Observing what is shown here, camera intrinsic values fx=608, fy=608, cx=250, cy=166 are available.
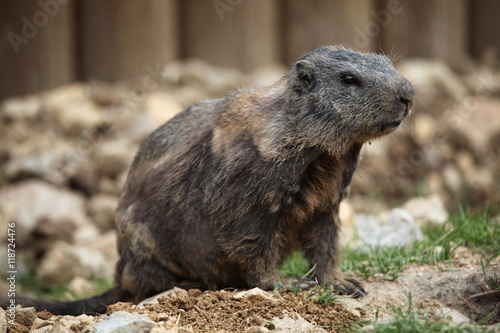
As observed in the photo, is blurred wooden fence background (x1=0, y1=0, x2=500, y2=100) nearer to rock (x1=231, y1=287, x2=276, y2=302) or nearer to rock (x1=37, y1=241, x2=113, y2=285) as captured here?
rock (x1=37, y1=241, x2=113, y2=285)

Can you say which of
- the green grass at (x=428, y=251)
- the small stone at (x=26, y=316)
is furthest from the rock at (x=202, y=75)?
the small stone at (x=26, y=316)

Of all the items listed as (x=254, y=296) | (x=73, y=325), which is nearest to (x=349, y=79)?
(x=254, y=296)

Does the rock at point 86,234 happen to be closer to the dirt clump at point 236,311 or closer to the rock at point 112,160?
the rock at point 112,160

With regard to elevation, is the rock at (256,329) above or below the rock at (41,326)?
above

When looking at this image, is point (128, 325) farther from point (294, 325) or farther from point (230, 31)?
Result: point (230, 31)

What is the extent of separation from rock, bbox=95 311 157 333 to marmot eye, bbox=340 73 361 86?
228 cm

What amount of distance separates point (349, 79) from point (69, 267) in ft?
18.4

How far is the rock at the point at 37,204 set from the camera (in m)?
9.38

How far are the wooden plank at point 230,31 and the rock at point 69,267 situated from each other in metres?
4.20

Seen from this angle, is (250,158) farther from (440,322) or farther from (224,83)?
(224,83)

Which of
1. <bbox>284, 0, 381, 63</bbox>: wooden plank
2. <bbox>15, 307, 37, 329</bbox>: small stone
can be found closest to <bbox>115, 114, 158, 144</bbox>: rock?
<bbox>284, 0, 381, 63</bbox>: wooden plank

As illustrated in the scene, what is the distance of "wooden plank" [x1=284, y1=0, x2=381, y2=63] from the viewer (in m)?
11.1

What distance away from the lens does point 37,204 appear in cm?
959

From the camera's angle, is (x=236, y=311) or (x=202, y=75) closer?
(x=236, y=311)
